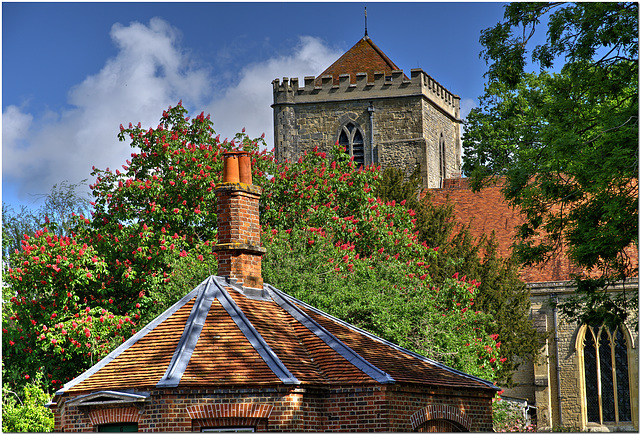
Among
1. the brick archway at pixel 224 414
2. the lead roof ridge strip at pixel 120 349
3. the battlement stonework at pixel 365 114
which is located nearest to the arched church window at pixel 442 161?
the battlement stonework at pixel 365 114

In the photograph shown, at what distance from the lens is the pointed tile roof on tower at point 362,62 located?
49.3m

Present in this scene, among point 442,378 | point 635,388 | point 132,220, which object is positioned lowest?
point 635,388

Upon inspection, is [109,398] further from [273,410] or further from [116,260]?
[116,260]

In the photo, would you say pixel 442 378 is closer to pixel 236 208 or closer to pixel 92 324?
pixel 236 208

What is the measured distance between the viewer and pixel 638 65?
15.7 meters

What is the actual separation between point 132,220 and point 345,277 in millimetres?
6729

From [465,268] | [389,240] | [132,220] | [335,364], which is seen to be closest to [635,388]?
[465,268]

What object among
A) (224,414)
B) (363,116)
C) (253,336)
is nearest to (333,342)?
(253,336)

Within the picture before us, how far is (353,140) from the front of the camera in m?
47.6

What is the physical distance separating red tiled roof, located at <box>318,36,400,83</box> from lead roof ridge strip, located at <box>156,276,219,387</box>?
33.6 m

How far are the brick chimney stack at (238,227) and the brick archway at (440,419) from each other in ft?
13.1

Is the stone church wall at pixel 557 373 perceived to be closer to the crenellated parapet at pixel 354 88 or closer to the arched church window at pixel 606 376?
the arched church window at pixel 606 376

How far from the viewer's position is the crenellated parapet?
47.7 metres

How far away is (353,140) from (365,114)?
1.56 meters
